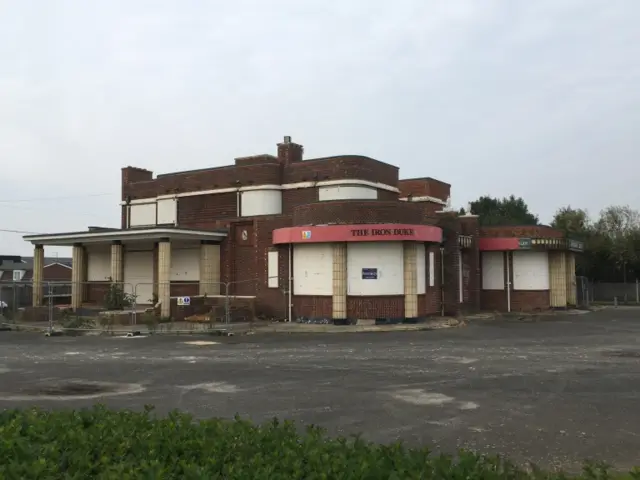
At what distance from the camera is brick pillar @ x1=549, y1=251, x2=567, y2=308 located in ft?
120

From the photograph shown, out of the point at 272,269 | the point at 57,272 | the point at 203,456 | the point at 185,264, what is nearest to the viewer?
the point at 203,456

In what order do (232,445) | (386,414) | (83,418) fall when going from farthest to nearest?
(386,414) → (83,418) → (232,445)

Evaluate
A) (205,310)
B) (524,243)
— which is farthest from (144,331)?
(524,243)

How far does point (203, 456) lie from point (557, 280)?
3621cm

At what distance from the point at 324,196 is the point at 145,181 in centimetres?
1535

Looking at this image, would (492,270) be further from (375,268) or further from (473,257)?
(375,268)

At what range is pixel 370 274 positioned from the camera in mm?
26609

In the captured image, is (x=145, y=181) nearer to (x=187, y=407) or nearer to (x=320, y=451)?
(x=187, y=407)

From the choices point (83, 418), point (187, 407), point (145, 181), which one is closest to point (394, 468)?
point (83, 418)

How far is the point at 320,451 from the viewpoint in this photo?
4.16m

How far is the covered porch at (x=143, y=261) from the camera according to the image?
29.8m

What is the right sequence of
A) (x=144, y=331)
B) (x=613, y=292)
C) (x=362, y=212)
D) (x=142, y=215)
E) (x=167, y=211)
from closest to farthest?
(x=144, y=331) < (x=362, y=212) < (x=167, y=211) < (x=142, y=215) < (x=613, y=292)

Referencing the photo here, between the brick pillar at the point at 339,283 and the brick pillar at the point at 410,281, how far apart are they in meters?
2.87

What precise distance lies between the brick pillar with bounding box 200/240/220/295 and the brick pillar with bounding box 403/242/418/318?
11.4 meters
